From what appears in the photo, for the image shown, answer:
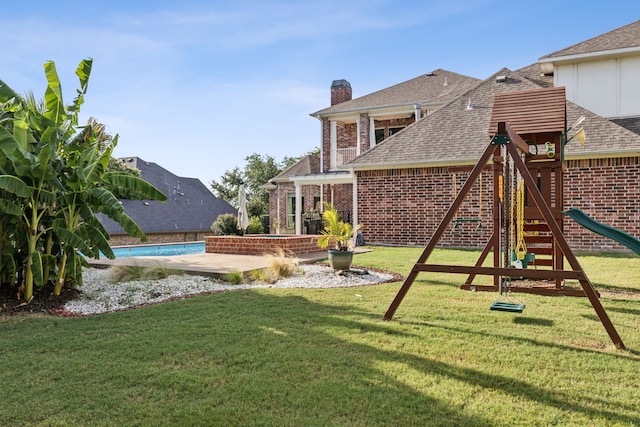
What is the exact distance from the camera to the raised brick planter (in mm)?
13688

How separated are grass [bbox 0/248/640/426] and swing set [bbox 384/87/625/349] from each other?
39cm

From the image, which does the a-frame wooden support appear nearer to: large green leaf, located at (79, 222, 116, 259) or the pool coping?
large green leaf, located at (79, 222, 116, 259)

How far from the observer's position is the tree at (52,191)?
278 inches

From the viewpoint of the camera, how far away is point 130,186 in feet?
27.6

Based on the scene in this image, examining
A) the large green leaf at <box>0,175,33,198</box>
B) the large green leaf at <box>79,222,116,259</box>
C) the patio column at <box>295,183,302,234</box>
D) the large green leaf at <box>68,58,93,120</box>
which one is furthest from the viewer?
the patio column at <box>295,183,302,234</box>

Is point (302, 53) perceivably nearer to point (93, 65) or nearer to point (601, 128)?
point (93, 65)

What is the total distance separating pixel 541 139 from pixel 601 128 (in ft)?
28.0

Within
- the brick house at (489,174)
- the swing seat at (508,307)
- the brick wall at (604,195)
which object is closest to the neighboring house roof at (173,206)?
the brick house at (489,174)

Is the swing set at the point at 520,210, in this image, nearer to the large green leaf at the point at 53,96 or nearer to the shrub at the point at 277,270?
the shrub at the point at 277,270

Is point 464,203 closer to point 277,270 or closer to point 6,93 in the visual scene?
point 277,270

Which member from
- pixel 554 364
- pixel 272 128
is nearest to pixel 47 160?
pixel 554 364

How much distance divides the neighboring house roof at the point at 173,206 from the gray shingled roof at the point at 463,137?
55.6ft

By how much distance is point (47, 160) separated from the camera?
6.97 metres

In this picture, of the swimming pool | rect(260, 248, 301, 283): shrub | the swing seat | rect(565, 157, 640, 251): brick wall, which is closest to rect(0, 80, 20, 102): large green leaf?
rect(260, 248, 301, 283): shrub
